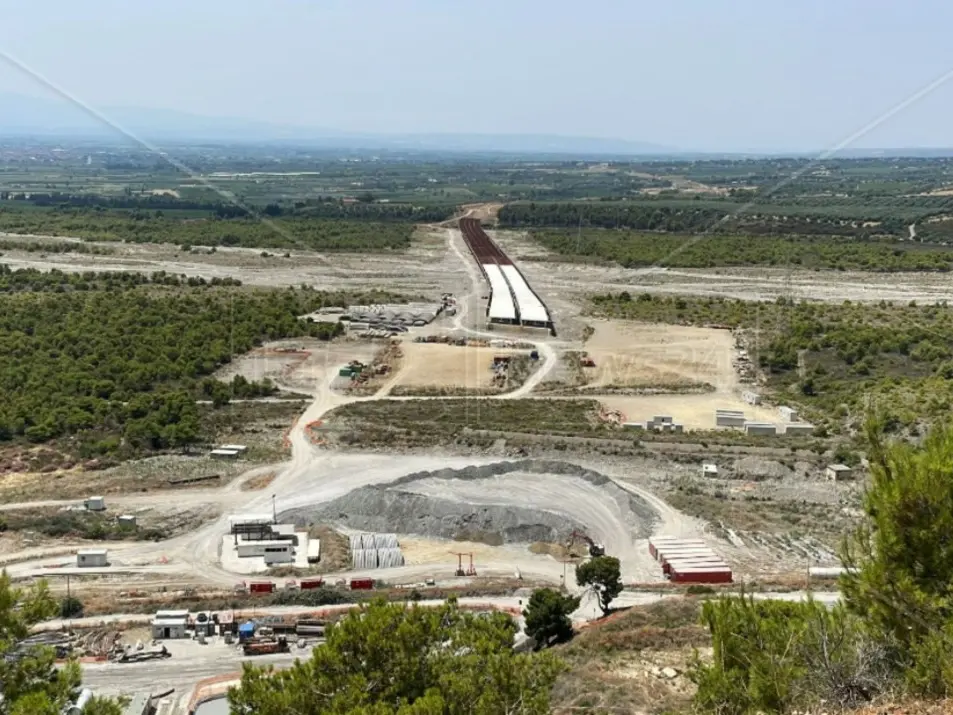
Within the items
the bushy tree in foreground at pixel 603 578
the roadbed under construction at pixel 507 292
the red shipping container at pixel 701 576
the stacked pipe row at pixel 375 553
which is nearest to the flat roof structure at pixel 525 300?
the roadbed under construction at pixel 507 292

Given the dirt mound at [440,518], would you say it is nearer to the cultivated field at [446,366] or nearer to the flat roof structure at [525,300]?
the cultivated field at [446,366]

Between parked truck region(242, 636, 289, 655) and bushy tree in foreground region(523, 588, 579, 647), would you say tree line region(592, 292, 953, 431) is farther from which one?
parked truck region(242, 636, 289, 655)

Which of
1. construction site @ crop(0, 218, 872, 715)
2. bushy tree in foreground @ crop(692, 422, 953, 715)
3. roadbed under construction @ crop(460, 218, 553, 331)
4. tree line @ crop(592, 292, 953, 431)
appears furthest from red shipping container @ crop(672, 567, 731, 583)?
roadbed under construction @ crop(460, 218, 553, 331)

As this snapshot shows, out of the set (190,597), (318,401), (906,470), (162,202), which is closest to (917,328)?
(318,401)

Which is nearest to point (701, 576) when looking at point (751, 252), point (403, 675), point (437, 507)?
point (437, 507)

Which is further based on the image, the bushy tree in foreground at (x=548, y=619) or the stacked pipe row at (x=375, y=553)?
the stacked pipe row at (x=375, y=553)

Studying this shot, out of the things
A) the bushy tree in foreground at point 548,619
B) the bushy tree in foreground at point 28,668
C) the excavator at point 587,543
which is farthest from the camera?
the excavator at point 587,543
